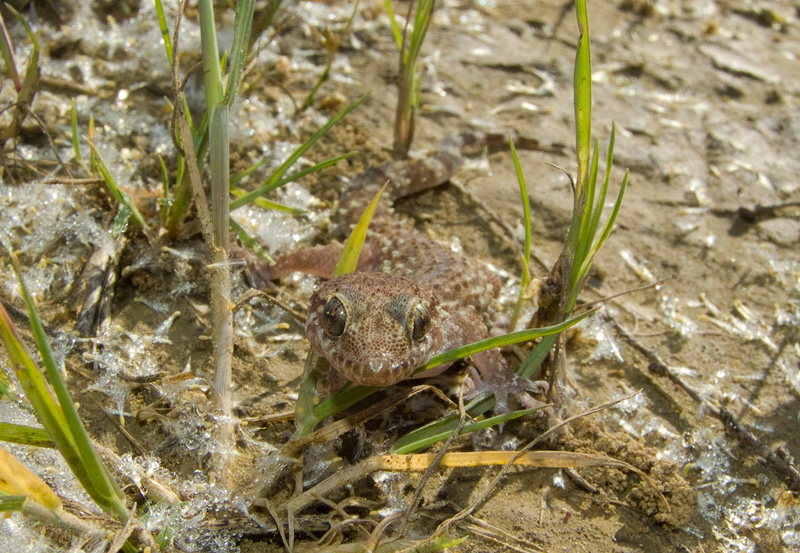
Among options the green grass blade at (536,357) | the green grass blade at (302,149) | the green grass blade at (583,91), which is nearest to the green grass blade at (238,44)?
the green grass blade at (302,149)

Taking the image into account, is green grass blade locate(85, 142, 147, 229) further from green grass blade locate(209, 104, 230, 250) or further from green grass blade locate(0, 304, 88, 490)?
green grass blade locate(0, 304, 88, 490)

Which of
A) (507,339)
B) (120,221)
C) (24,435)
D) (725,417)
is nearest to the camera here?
(24,435)

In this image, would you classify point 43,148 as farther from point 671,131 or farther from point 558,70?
point 671,131

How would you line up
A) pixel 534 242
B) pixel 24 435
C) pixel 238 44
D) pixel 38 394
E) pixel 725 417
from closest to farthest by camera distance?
pixel 38 394
pixel 24 435
pixel 238 44
pixel 725 417
pixel 534 242

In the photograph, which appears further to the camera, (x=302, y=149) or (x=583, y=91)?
(x=302, y=149)

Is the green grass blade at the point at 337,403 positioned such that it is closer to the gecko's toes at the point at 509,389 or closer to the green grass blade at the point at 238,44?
the gecko's toes at the point at 509,389

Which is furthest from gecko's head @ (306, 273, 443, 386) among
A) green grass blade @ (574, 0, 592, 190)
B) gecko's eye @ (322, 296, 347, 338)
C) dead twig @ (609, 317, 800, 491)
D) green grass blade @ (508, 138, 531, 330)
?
dead twig @ (609, 317, 800, 491)

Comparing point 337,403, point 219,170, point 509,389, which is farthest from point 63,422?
point 509,389

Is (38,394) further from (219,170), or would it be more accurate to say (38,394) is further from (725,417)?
(725,417)
